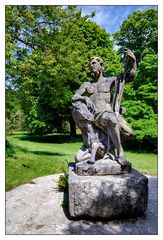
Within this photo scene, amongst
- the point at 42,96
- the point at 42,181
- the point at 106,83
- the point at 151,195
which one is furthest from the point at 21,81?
the point at 42,96

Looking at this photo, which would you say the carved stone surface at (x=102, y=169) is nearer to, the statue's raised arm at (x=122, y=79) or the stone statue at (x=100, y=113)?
the stone statue at (x=100, y=113)

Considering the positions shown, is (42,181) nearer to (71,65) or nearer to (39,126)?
(71,65)

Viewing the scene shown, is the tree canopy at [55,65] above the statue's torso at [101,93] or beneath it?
above

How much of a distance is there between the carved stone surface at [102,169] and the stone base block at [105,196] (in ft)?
0.74

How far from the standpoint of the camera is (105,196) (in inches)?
186

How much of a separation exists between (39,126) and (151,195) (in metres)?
15.8

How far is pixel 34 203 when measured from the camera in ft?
18.6

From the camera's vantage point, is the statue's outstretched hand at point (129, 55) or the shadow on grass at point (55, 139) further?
the shadow on grass at point (55, 139)

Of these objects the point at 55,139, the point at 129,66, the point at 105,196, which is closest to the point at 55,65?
the point at 129,66

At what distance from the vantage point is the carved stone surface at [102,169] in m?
5.09

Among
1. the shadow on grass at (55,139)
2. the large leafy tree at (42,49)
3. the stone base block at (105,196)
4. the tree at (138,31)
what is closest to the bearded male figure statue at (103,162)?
the stone base block at (105,196)

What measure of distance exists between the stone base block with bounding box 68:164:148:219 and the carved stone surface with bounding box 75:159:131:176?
22cm

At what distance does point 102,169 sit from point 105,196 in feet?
1.84

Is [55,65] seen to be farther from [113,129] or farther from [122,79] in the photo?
[113,129]
